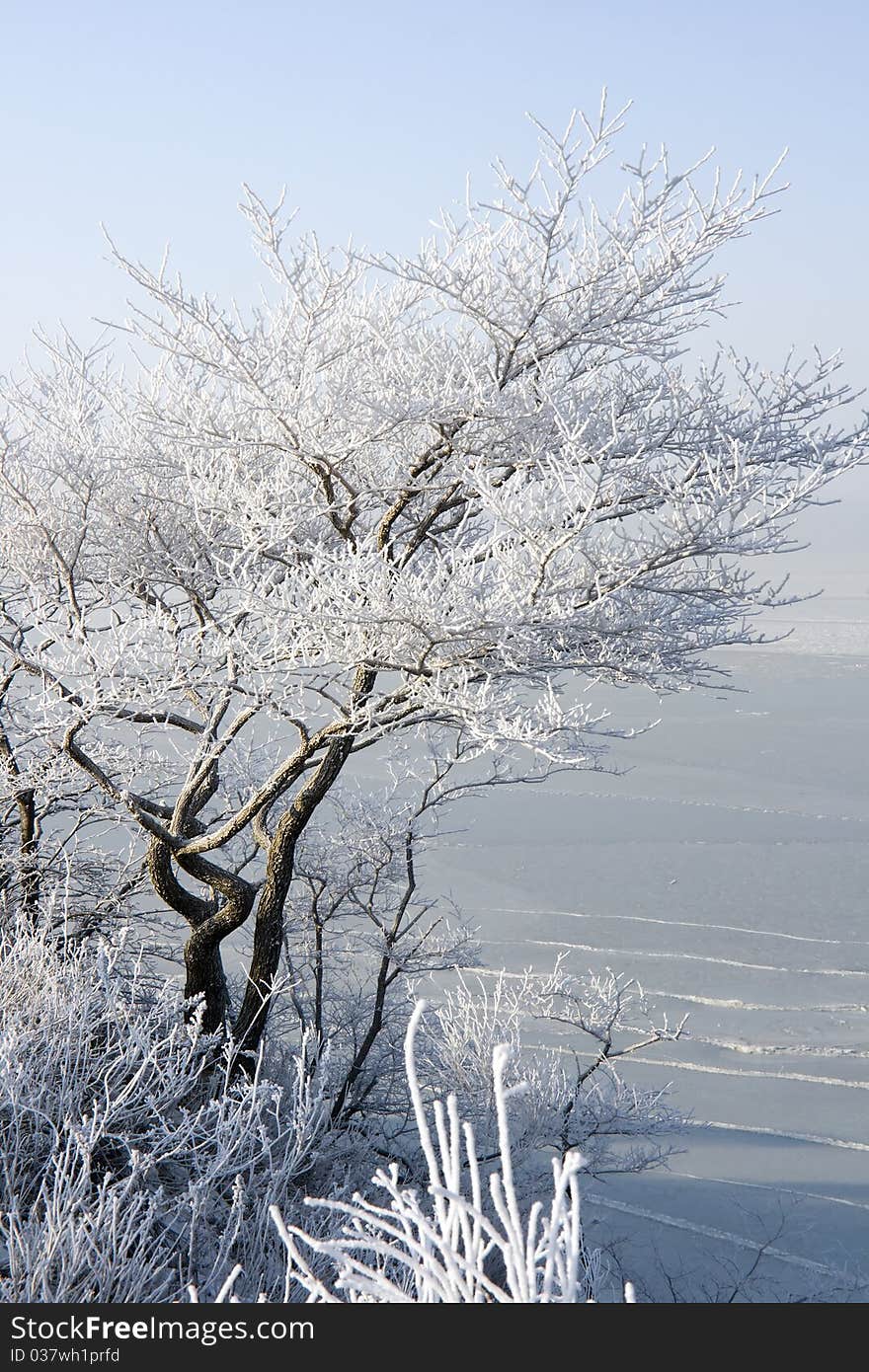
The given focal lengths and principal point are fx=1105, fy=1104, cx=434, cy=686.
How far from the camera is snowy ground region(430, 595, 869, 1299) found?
7.59 metres

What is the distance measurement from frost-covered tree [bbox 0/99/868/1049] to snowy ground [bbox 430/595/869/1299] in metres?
1.71

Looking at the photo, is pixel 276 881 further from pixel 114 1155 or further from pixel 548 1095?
pixel 548 1095

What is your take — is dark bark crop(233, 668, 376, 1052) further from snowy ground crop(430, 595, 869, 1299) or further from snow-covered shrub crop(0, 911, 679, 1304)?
snowy ground crop(430, 595, 869, 1299)

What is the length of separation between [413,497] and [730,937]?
6743 millimetres

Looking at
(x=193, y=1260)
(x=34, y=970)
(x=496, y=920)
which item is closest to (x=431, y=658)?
(x=34, y=970)

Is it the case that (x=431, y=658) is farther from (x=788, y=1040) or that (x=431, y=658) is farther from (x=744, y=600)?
(x=788, y=1040)

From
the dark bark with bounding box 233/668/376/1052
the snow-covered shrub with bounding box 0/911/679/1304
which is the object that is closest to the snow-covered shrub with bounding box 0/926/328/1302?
the snow-covered shrub with bounding box 0/911/679/1304

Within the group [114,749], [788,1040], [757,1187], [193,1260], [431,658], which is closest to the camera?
[193,1260]

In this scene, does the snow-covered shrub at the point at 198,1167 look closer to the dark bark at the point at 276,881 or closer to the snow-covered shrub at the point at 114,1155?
the snow-covered shrub at the point at 114,1155

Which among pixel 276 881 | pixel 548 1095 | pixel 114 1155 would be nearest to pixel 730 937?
pixel 548 1095

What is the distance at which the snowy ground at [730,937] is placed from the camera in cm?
759

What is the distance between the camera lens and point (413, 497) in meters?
5.93

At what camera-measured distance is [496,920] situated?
11.2 metres

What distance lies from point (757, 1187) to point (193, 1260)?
540 cm
